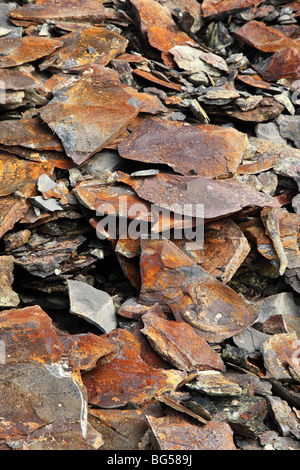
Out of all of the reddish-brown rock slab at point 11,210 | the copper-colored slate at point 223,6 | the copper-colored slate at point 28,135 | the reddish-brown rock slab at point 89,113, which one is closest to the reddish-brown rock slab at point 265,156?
→ the reddish-brown rock slab at point 89,113

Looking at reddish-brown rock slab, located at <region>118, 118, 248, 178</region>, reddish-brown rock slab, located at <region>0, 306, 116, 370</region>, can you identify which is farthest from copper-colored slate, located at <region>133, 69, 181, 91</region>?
reddish-brown rock slab, located at <region>0, 306, 116, 370</region>

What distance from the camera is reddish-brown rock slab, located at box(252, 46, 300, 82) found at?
21.1 ft

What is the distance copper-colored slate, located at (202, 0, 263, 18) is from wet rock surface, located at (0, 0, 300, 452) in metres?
0.77

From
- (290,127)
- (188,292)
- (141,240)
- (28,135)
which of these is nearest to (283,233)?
(188,292)

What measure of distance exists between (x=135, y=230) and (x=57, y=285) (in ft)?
2.79

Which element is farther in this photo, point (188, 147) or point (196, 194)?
point (188, 147)

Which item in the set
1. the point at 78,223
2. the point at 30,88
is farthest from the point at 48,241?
the point at 30,88

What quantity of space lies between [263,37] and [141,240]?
13.0 feet

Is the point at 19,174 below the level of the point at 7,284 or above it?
above

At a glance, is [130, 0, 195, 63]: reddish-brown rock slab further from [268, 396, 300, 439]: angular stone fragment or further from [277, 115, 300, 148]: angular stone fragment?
[268, 396, 300, 439]: angular stone fragment

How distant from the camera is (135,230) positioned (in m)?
4.37

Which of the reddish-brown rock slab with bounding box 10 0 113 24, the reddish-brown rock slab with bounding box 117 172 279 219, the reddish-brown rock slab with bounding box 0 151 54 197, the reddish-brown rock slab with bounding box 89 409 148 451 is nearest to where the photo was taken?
the reddish-brown rock slab with bounding box 89 409 148 451

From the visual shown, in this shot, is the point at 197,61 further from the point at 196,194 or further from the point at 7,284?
the point at 7,284

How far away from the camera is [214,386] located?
3.38 meters
